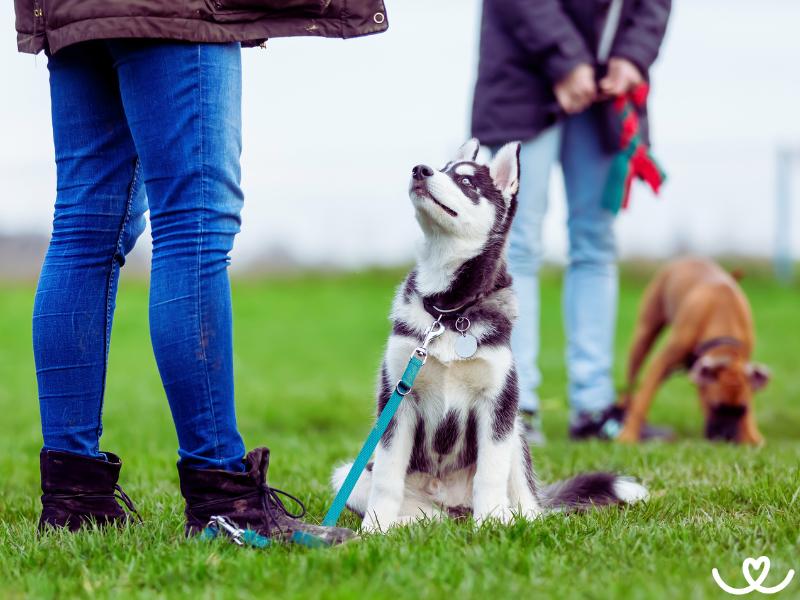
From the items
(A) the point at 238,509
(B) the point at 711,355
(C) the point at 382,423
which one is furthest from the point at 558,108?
(A) the point at 238,509

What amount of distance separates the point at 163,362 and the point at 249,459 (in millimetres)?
381

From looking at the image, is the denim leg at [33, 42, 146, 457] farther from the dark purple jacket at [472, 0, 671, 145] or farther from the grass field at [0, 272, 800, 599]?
the dark purple jacket at [472, 0, 671, 145]

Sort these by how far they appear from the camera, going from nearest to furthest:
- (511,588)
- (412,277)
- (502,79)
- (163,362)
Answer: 1. (511,588)
2. (163,362)
3. (412,277)
4. (502,79)

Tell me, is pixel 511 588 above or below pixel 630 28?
below

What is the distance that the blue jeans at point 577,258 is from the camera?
513cm

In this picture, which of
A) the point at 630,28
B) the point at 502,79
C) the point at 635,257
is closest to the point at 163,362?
the point at 502,79

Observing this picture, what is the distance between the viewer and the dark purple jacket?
4.98 meters

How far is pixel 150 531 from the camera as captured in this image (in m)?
2.76

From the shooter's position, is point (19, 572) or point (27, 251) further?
point (27, 251)

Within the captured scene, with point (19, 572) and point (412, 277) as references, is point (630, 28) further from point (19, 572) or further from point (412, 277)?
point (19, 572)

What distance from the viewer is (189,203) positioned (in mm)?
2594

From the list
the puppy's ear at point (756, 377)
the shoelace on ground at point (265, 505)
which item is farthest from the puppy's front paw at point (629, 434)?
the shoelace on ground at point (265, 505)

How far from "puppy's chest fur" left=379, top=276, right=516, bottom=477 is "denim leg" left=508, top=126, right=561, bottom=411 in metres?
1.90

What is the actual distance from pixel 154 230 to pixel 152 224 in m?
0.02
